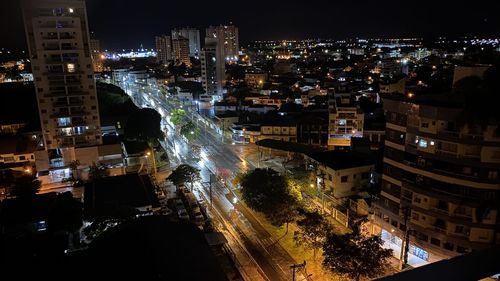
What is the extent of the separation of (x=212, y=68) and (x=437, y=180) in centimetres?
5681

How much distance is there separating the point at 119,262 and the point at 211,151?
Answer: 955 inches

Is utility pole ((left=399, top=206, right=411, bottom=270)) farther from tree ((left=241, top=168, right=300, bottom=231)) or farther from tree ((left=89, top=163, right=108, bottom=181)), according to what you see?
tree ((left=89, top=163, right=108, bottom=181))

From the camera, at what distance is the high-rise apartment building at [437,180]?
52.1 feet

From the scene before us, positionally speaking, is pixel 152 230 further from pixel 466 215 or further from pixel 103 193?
pixel 466 215

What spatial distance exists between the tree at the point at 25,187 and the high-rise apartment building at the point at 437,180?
74.7 ft

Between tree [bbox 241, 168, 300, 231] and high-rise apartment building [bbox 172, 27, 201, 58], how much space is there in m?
139

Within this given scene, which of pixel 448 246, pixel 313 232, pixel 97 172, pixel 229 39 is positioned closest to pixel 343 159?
pixel 313 232

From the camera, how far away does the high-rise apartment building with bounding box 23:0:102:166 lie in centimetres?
2973

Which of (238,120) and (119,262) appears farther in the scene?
(238,120)

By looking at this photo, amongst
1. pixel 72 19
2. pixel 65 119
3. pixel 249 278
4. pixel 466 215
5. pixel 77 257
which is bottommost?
pixel 249 278

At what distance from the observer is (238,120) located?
155 feet

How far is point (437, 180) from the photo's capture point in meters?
17.1

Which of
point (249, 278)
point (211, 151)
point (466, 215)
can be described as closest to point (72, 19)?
point (211, 151)

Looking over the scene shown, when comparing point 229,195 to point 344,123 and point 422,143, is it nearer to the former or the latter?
point 422,143
